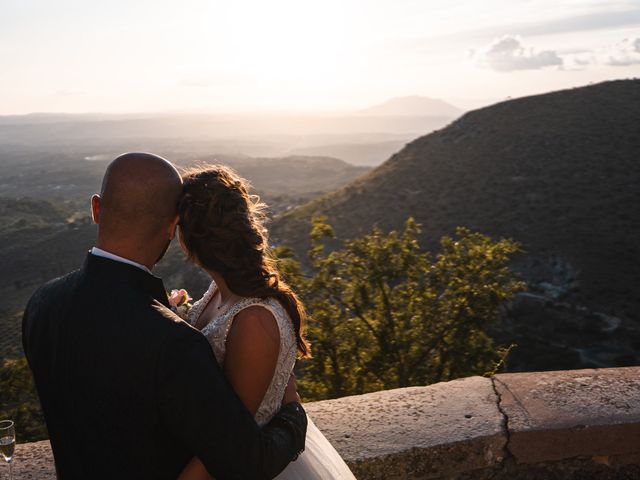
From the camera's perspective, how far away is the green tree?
7473 mm

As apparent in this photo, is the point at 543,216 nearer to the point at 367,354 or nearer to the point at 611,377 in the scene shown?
the point at 367,354

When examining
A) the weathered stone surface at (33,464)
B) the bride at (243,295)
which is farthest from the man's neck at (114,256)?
the weathered stone surface at (33,464)

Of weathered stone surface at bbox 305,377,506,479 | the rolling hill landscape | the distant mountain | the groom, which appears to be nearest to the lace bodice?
the groom

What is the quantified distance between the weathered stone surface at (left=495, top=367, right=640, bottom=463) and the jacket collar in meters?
1.91

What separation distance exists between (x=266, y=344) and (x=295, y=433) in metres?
0.30

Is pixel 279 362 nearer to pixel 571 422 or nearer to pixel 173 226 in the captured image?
pixel 173 226

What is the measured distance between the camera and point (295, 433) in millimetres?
1787

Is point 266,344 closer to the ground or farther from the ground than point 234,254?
closer to the ground

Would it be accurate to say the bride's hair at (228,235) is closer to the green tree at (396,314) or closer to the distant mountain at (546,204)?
the green tree at (396,314)

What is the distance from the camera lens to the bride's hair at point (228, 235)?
1851 millimetres

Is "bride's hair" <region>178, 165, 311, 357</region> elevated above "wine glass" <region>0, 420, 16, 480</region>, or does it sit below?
above

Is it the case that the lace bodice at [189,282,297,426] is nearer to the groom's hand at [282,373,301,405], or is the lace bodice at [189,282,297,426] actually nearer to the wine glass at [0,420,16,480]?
the groom's hand at [282,373,301,405]

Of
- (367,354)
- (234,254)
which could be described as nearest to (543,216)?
(367,354)

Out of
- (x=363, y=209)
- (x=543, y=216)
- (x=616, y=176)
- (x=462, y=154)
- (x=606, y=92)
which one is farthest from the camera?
(x=606, y=92)
